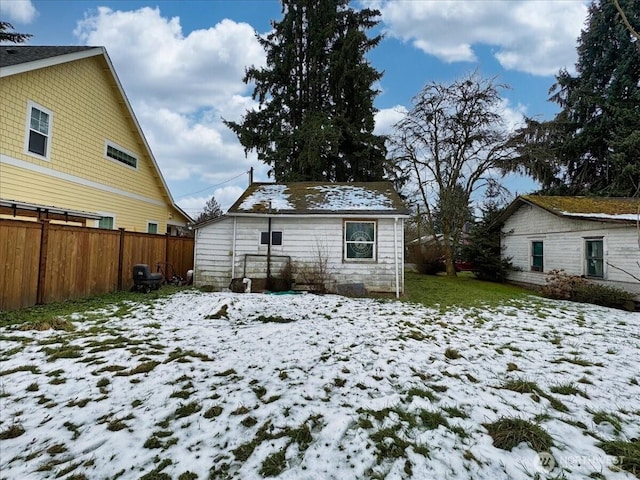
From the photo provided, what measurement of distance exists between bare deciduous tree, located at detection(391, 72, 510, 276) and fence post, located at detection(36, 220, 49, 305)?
54.2 feet

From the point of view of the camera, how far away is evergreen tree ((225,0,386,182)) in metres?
20.1

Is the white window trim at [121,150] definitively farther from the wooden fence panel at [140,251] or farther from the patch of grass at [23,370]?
the patch of grass at [23,370]

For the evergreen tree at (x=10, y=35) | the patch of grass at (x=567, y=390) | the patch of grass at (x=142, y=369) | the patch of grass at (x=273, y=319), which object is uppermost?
the evergreen tree at (x=10, y=35)

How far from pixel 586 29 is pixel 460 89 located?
13.2 meters

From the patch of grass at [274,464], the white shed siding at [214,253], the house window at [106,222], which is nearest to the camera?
the patch of grass at [274,464]

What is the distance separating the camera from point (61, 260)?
292 inches

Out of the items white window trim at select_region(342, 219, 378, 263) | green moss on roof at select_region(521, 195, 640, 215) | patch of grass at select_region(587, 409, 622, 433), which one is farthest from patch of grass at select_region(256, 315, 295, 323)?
green moss on roof at select_region(521, 195, 640, 215)

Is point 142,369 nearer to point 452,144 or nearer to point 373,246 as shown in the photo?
point 373,246

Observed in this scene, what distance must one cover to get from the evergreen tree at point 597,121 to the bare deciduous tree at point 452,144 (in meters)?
1.89

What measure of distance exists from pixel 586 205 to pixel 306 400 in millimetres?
15449

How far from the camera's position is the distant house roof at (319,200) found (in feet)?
34.9

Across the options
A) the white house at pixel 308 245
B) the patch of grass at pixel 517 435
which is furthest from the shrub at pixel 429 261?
the patch of grass at pixel 517 435

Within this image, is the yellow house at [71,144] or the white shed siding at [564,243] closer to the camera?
the yellow house at [71,144]

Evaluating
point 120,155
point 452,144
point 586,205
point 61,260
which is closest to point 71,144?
point 120,155
